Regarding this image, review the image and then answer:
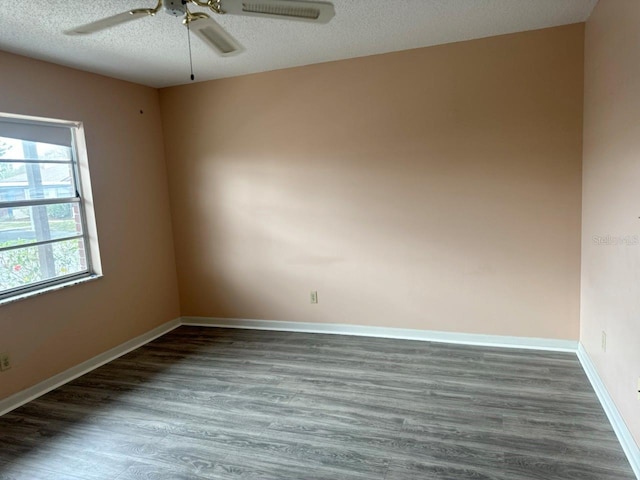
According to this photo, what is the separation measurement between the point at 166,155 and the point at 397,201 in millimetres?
2483

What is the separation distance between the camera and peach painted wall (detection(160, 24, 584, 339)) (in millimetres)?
3162

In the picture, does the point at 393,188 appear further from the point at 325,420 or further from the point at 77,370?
the point at 77,370

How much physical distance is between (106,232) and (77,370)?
46.4 inches

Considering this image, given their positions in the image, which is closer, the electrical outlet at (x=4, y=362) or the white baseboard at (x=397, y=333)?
the electrical outlet at (x=4, y=362)

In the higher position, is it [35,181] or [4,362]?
[35,181]

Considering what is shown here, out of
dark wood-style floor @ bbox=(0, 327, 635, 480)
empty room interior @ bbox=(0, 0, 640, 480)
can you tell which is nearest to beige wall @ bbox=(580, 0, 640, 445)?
empty room interior @ bbox=(0, 0, 640, 480)

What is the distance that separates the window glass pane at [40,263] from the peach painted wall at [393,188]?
1.11 metres

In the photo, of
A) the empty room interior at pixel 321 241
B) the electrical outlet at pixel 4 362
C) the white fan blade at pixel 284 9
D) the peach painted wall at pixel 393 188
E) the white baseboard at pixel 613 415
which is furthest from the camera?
the peach painted wall at pixel 393 188

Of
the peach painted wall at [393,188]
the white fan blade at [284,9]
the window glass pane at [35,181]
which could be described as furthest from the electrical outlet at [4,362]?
the white fan blade at [284,9]

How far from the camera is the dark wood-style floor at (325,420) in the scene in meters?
2.10

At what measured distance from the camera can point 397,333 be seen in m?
3.76

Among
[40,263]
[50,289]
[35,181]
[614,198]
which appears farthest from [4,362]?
[614,198]

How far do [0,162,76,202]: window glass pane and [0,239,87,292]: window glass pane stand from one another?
40 cm

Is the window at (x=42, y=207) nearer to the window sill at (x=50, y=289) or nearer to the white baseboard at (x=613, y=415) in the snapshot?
the window sill at (x=50, y=289)
